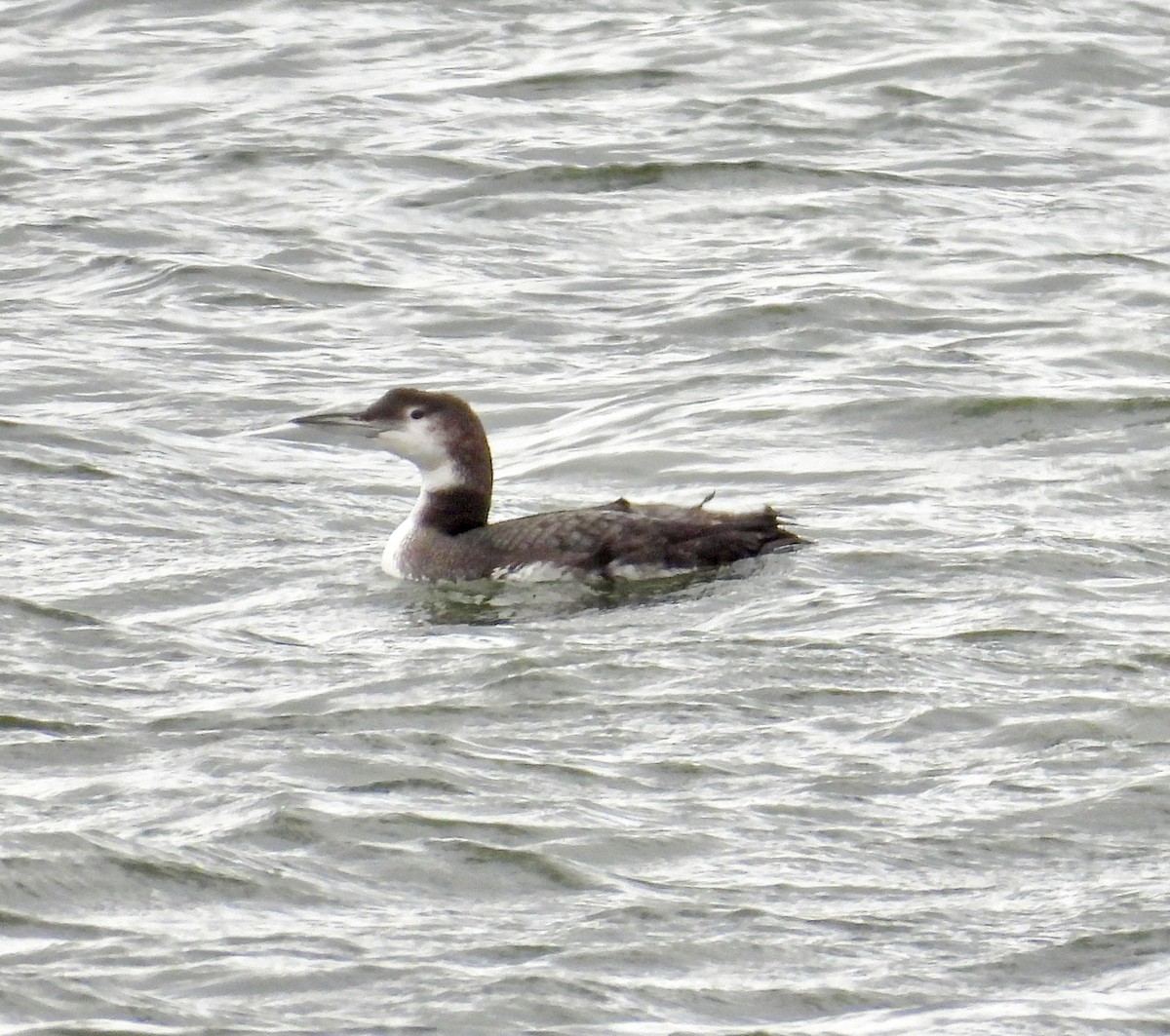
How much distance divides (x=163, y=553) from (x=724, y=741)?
273 cm

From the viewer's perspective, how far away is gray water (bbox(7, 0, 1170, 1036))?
5.79 meters

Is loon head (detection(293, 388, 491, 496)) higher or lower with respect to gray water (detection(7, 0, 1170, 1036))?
higher

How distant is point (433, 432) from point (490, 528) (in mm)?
399

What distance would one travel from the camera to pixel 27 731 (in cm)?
705

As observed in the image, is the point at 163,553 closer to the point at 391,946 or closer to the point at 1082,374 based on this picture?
the point at 391,946

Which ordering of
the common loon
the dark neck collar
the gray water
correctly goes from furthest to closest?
the dark neck collar < the common loon < the gray water

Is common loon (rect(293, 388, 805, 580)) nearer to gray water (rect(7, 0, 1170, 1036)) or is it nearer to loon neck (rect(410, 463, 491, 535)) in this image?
loon neck (rect(410, 463, 491, 535))

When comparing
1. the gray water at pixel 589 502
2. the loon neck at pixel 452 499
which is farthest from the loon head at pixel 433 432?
the gray water at pixel 589 502

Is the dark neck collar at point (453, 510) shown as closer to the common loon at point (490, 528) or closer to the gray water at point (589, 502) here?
the common loon at point (490, 528)

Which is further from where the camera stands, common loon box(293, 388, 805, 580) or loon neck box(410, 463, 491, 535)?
loon neck box(410, 463, 491, 535)

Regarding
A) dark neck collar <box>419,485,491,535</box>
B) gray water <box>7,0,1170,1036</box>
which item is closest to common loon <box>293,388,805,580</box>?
dark neck collar <box>419,485,491,535</box>

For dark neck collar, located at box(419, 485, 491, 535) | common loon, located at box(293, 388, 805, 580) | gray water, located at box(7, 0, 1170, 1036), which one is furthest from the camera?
dark neck collar, located at box(419, 485, 491, 535)

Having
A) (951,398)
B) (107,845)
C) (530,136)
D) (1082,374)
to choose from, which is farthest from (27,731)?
(530,136)

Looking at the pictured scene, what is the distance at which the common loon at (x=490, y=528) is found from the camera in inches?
337
